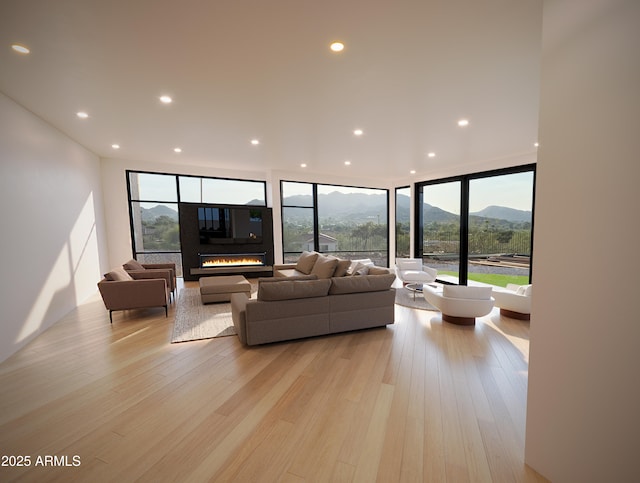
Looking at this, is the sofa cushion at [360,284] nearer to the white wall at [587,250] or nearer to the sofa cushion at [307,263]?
the sofa cushion at [307,263]

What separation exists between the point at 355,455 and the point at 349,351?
157cm

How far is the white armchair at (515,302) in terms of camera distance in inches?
171

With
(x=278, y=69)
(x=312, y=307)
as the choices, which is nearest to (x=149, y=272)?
(x=312, y=307)

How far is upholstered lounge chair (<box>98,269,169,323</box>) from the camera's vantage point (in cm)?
430

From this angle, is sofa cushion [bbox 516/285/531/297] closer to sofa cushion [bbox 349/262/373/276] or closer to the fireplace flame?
sofa cushion [bbox 349/262/373/276]

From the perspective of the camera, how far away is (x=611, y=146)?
133 centimetres

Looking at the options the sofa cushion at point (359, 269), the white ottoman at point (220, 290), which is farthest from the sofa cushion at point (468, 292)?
the white ottoman at point (220, 290)

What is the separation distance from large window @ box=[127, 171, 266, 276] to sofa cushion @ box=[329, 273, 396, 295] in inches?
221

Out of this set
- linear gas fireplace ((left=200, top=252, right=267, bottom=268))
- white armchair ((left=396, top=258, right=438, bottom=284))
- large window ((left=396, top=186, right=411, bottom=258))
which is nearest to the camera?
white armchair ((left=396, top=258, right=438, bottom=284))

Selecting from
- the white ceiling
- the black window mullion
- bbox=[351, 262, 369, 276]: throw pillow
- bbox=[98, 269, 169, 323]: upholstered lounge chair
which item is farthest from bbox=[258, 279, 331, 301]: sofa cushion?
the black window mullion

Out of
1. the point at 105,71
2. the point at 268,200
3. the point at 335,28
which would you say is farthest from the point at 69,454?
the point at 268,200

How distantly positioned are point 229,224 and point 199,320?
392 cm

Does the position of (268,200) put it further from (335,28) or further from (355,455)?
(355,455)

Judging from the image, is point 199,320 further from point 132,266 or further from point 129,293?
point 132,266
